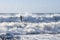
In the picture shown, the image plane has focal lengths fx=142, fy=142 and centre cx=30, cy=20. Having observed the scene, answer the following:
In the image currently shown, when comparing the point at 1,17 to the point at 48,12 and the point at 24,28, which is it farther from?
the point at 48,12

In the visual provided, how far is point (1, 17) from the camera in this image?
2.08m

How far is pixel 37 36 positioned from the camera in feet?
7.18

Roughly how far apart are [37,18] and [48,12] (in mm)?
191

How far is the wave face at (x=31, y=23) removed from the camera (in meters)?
2.05

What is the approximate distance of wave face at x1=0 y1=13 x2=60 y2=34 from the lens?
2055 millimetres

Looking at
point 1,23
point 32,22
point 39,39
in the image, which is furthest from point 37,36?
point 1,23

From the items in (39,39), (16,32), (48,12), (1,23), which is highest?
(48,12)

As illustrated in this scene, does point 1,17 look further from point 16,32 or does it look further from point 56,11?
point 56,11

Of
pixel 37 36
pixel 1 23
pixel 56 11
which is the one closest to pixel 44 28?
pixel 37 36

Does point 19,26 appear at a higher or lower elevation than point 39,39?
higher

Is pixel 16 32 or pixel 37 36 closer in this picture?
pixel 16 32

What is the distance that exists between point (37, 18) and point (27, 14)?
6.7 inches

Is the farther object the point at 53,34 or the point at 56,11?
the point at 53,34

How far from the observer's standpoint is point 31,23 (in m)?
2.18
